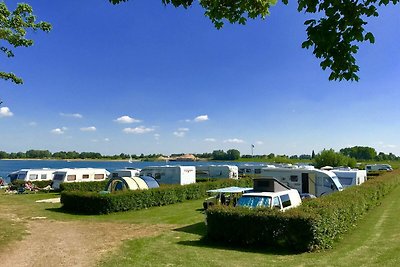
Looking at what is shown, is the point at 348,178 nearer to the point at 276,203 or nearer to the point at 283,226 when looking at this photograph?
the point at 276,203

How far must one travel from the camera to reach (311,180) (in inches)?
998

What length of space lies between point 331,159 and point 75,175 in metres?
44.6

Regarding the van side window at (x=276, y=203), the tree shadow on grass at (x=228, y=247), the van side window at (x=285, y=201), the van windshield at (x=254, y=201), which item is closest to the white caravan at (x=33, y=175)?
the tree shadow on grass at (x=228, y=247)

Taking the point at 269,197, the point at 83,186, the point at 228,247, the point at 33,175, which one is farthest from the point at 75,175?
the point at 228,247

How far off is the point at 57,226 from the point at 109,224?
2.18 meters

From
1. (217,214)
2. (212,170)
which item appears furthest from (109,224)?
(212,170)

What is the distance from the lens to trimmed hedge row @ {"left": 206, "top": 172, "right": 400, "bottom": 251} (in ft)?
37.4

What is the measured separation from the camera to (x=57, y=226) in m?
16.4

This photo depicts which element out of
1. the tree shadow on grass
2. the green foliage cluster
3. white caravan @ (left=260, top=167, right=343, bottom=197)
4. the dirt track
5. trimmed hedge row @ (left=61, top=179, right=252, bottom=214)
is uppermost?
the green foliage cluster

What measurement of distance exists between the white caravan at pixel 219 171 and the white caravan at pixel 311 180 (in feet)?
43.2

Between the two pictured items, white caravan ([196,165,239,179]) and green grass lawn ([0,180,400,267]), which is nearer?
green grass lawn ([0,180,400,267])

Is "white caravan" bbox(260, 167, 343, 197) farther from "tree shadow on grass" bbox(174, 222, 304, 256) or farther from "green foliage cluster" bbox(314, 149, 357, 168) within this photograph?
"green foliage cluster" bbox(314, 149, 357, 168)

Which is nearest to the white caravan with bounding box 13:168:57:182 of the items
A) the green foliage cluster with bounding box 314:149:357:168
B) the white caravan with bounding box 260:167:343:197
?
the white caravan with bounding box 260:167:343:197

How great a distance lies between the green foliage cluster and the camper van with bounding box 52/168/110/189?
40.6m
